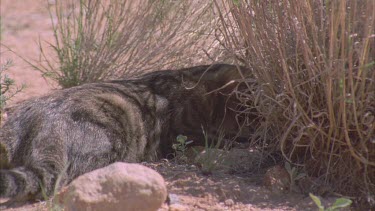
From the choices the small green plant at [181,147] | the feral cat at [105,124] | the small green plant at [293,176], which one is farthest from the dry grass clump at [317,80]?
the feral cat at [105,124]

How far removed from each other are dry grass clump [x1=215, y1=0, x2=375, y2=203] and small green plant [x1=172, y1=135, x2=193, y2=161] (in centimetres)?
51

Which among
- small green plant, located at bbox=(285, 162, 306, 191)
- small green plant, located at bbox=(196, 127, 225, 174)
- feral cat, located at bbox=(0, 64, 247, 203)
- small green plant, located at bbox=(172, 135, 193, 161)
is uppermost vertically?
feral cat, located at bbox=(0, 64, 247, 203)

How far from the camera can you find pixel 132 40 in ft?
17.1

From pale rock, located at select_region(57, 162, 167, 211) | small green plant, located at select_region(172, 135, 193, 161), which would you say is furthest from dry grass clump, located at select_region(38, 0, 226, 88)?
pale rock, located at select_region(57, 162, 167, 211)

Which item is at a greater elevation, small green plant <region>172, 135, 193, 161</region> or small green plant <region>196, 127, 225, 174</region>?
small green plant <region>172, 135, 193, 161</region>

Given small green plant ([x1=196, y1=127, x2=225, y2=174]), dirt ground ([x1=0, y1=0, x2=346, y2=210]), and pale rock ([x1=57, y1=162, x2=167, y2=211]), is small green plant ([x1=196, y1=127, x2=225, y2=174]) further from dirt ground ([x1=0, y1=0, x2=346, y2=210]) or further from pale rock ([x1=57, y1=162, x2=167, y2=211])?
pale rock ([x1=57, y1=162, x2=167, y2=211])

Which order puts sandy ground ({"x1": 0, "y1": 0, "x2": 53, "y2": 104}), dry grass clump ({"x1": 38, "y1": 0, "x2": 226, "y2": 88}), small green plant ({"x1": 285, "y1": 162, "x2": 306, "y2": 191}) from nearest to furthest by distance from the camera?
small green plant ({"x1": 285, "y1": 162, "x2": 306, "y2": 191})
dry grass clump ({"x1": 38, "y1": 0, "x2": 226, "y2": 88})
sandy ground ({"x1": 0, "y1": 0, "x2": 53, "y2": 104})

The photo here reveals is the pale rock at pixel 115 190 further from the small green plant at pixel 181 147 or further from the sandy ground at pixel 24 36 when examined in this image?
the sandy ground at pixel 24 36

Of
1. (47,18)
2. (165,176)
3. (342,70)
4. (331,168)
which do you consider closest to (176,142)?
(165,176)

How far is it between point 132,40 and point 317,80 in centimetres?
202

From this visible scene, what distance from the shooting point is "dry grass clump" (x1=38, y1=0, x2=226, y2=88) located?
517 centimetres

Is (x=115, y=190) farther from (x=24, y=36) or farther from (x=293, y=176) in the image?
(x=24, y=36)

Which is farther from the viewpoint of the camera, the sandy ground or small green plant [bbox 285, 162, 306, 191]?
the sandy ground

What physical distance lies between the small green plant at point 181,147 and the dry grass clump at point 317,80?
0.51m
